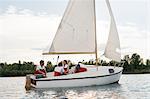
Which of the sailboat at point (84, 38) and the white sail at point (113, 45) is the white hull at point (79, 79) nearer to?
the sailboat at point (84, 38)

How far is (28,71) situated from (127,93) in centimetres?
4920

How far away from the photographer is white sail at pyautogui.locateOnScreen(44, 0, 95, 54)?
102 ft

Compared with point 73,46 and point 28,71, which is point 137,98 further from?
point 28,71

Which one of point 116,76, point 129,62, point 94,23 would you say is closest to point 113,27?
point 94,23

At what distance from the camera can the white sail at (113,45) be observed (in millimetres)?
30844

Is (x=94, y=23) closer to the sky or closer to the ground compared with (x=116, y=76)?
closer to the sky

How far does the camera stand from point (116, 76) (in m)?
30.9

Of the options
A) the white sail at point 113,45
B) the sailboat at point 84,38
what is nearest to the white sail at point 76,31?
the sailboat at point 84,38

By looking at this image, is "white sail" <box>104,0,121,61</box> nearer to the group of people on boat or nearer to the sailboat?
the sailboat

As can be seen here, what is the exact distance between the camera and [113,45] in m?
31.0

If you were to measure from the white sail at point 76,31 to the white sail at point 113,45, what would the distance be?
1059 mm

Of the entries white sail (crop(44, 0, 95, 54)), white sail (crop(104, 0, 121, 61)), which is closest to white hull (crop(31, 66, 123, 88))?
white sail (crop(104, 0, 121, 61))

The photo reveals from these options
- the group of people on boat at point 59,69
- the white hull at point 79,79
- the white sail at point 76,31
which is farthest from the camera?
the white sail at point 76,31

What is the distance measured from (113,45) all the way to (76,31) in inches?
113
